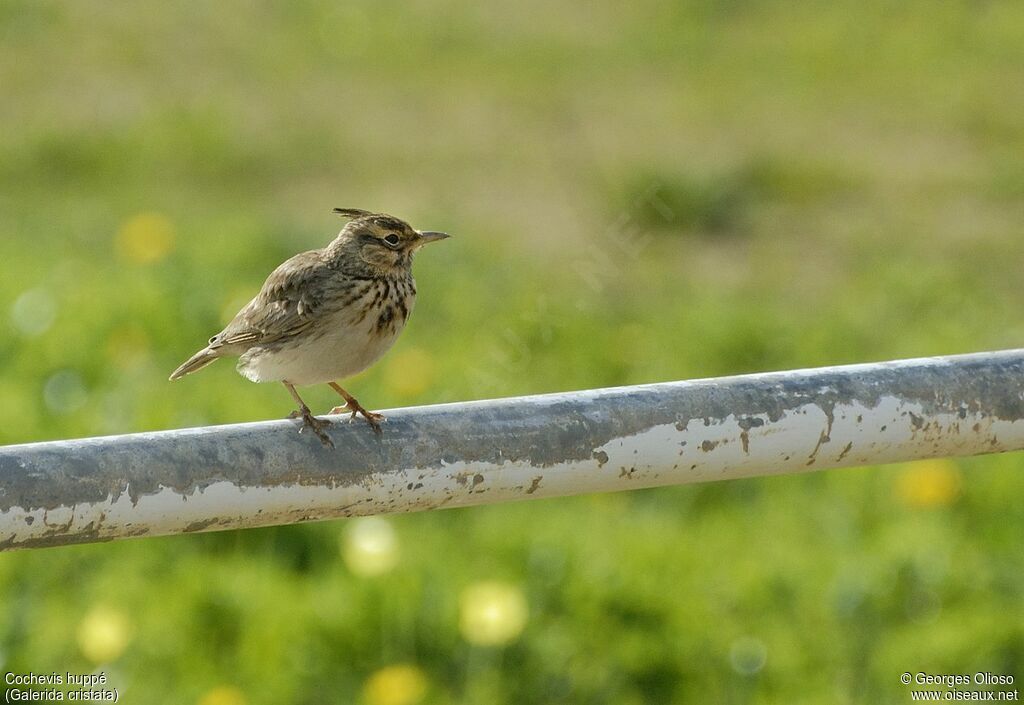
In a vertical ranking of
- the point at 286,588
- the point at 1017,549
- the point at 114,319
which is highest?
the point at 114,319

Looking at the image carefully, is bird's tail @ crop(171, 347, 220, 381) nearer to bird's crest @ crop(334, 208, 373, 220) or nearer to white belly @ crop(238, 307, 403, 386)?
white belly @ crop(238, 307, 403, 386)

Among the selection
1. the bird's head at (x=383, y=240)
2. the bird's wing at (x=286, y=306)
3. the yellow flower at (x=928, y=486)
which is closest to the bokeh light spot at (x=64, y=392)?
the bird's wing at (x=286, y=306)

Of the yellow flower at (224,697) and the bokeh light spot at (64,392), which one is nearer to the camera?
the yellow flower at (224,697)

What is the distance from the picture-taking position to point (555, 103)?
13430 mm

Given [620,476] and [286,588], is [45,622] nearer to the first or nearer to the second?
[286,588]

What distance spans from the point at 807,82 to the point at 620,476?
1225 centimetres

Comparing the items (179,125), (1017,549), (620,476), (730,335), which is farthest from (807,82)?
(620,476)

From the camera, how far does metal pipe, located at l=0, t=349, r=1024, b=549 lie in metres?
2.10

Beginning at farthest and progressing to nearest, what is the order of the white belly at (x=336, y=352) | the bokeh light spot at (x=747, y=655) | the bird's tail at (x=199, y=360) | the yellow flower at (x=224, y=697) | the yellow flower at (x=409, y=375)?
the yellow flower at (x=409, y=375) → the bokeh light spot at (x=747, y=655) → the bird's tail at (x=199, y=360) → the yellow flower at (x=224, y=697) → the white belly at (x=336, y=352)

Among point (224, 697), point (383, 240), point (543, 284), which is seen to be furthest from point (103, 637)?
point (543, 284)

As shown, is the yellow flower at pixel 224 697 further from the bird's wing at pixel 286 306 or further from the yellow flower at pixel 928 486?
the yellow flower at pixel 928 486

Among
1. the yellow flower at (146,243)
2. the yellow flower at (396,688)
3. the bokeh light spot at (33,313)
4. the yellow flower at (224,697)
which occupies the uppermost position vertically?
the yellow flower at (146,243)

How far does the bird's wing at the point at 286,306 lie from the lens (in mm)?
3775

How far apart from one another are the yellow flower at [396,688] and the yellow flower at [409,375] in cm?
208
